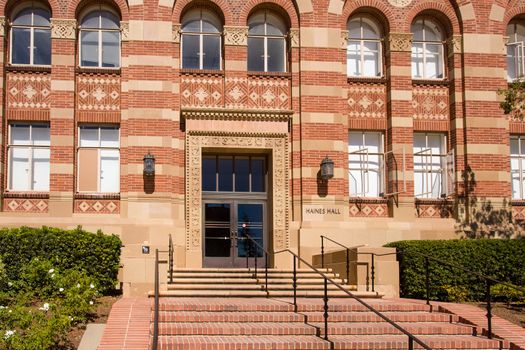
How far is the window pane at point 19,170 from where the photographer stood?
2103cm

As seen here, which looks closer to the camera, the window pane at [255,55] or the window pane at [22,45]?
the window pane at [22,45]

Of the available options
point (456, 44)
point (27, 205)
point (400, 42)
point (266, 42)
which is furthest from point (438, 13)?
point (27, 205)

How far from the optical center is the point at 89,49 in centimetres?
2172

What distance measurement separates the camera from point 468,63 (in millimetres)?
22484

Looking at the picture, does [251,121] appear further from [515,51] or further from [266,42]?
[515,51]

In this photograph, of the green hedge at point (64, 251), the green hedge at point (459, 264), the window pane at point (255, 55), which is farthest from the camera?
the window pane at point (255, 55)

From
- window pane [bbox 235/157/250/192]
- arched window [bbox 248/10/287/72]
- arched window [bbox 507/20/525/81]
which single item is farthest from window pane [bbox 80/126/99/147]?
arched window [bbox 507/20/525/81]

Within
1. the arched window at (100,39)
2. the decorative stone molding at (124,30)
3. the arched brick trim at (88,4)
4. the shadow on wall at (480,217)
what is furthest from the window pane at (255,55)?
the shadow on wall at (480,217)

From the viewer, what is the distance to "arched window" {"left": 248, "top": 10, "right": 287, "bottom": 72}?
2222 cm

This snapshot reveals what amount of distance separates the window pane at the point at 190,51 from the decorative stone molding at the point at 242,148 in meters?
2.13

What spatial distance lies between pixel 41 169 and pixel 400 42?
10767 millimetres

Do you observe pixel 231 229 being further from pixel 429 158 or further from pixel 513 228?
pixel 513 228

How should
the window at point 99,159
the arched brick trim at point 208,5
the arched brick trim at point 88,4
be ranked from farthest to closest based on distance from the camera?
the arched brick trim at point 208,5, the arched brick trim at point 88,4, the window at point 99,159

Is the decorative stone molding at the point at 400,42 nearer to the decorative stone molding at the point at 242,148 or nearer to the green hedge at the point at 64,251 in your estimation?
the decorative stone molding at the point at 242,148
